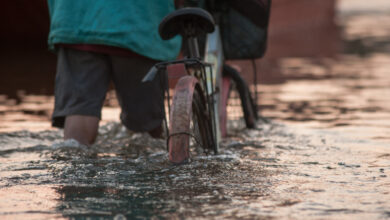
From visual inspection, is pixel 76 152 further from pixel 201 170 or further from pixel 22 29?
pixel 22 29

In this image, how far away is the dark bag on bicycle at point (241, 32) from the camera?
16.4 ft

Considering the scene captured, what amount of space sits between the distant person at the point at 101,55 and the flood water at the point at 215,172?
20 cm

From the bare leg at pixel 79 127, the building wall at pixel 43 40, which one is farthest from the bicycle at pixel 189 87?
the building wall at pixel 43 40

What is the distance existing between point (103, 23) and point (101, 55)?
10.1 inches

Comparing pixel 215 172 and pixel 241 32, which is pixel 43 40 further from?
pixel 215 172

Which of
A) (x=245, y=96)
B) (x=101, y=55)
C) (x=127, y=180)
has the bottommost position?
(x=127, y=180)

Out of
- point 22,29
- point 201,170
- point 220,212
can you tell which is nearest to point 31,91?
point 201,170

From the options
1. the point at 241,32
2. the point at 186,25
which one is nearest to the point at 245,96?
the point at 241,32

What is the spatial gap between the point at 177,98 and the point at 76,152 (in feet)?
3.28

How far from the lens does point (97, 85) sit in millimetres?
4297

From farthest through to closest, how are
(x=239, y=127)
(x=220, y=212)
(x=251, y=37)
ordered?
(x=239, y=127), (x=251, y=37), (x=220, y=212)

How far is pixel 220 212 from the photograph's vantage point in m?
2.97

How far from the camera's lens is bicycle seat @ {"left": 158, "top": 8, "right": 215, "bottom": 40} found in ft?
12.2

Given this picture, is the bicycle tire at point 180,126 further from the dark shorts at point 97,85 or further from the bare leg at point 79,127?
the bare leg at point 79,127
